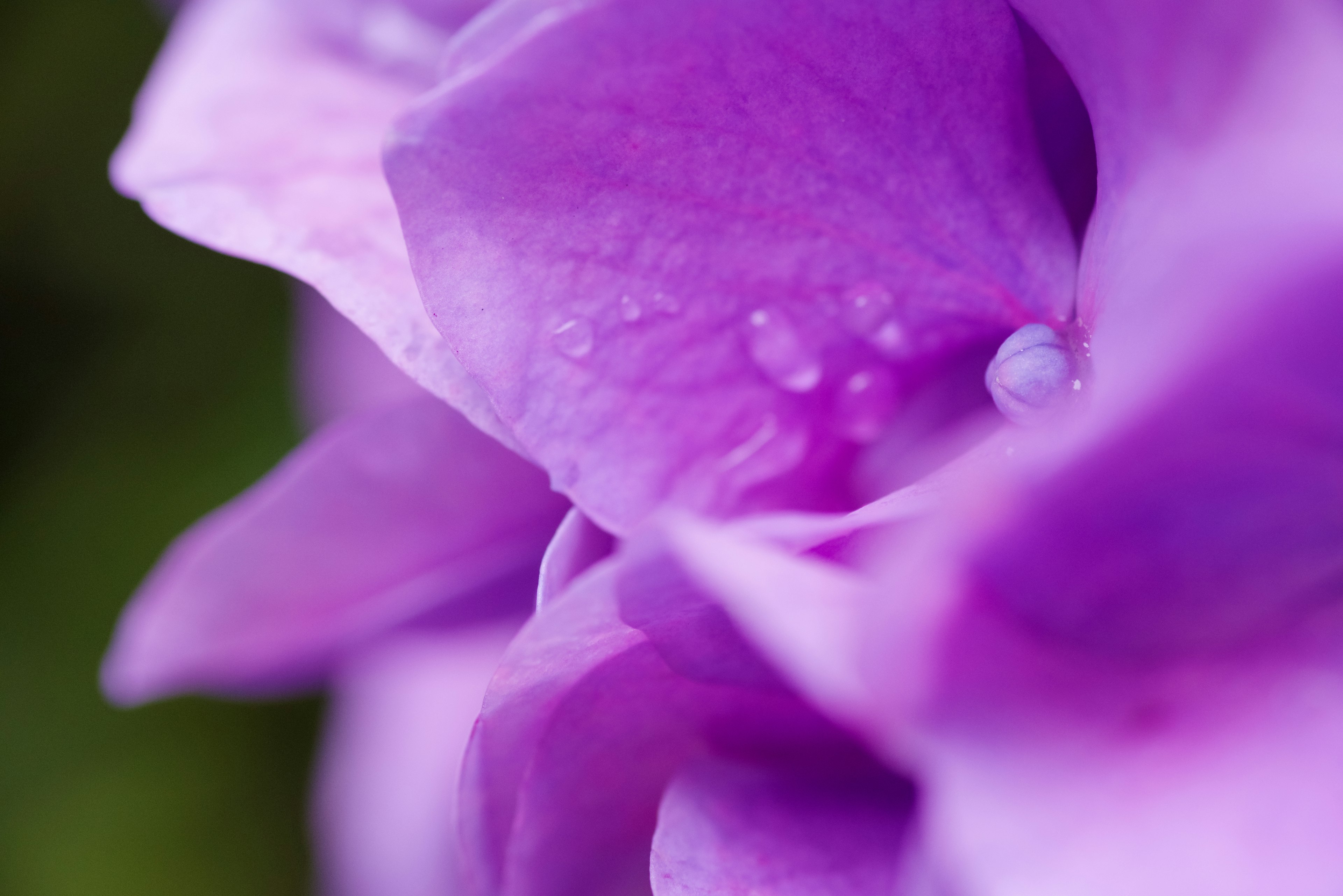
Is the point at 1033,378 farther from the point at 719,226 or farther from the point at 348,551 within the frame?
the point at 348,551

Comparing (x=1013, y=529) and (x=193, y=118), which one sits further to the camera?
(x=193, y=118)

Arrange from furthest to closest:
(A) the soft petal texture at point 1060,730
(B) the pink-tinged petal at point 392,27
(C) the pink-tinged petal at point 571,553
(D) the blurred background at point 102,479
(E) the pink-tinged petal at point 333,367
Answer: (D) the blurred background at point 102,479 < (E) the pink-tinged petal at point 333,367 < (B) the pink-tinged petal at point 392,27 < (C) the pink-tinged petal at point 571,553 < (A) the soft petal texture at point 1060,730

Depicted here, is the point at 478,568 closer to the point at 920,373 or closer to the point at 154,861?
the point at 920,373

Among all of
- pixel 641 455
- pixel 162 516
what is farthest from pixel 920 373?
pixel 162 516

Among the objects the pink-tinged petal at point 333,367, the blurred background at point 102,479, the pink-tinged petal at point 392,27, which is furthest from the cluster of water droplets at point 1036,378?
the blurred background at point 102,479

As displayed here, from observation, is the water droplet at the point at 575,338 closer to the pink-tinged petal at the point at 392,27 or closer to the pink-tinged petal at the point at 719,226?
the pink-tinged petal at the point at 719,226
